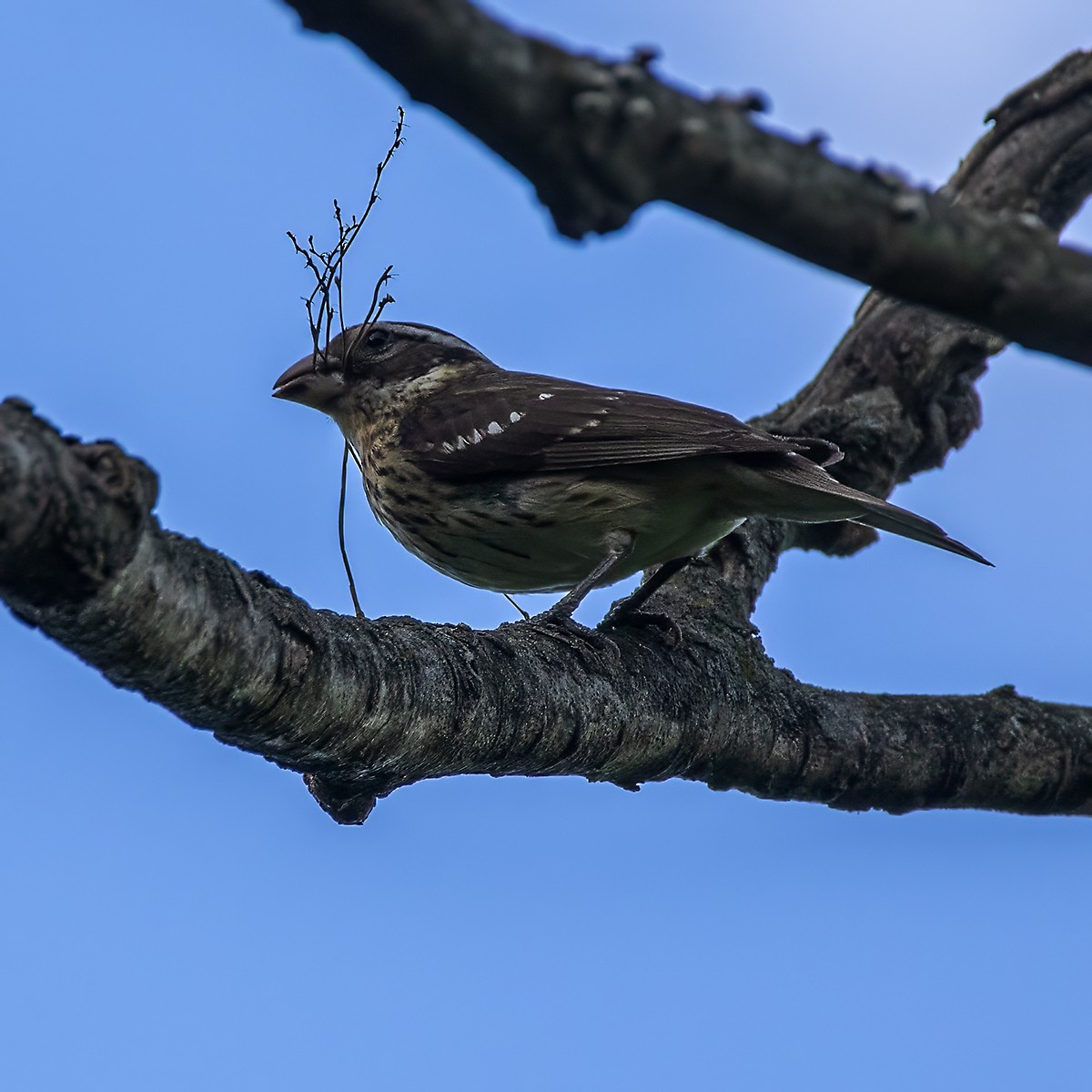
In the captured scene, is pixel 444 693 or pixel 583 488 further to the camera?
pixel 583 488

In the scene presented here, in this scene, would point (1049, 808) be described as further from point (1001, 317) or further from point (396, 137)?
point (1001, 317)

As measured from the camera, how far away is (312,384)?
6547mm

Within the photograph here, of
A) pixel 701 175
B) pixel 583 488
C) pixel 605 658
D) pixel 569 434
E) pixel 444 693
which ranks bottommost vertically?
pixel 444 693

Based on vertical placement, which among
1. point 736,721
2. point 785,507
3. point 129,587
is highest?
point 785,507

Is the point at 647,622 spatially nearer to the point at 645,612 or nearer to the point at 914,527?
the point at 645,612

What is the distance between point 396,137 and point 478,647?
6.34 feet

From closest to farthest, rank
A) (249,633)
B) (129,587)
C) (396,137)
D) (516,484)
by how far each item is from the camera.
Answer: (129,587) < (249,633) < (396,137) < (516,484)

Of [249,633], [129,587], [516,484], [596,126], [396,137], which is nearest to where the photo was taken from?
[596,126]

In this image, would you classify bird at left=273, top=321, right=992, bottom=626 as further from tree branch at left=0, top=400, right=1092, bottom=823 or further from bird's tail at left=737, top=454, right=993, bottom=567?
tree branch at left=0, top=400, right=1092, bottom=823

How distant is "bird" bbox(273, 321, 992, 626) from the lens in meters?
5.46

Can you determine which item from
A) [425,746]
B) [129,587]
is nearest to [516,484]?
[425,746]

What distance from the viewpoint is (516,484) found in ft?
18.5

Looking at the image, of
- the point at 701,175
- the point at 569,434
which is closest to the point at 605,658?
the point at 569,434

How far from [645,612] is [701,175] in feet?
12.6
